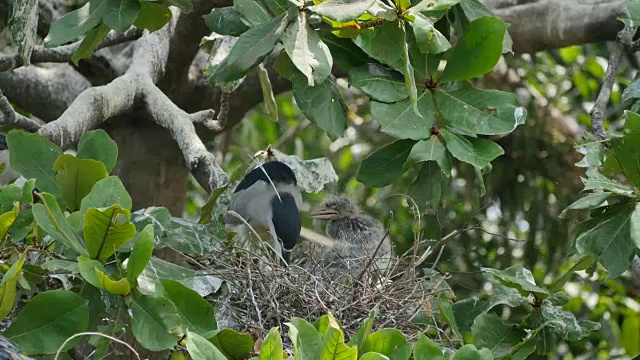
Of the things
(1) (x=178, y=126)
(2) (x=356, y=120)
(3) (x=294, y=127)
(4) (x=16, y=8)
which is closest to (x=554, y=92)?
(2) (x=356, y=120)

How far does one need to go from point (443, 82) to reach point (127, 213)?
97cm

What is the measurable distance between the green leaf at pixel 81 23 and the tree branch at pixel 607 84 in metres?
1.44

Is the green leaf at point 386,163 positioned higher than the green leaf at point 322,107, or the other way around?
the green leaf at point 322,107

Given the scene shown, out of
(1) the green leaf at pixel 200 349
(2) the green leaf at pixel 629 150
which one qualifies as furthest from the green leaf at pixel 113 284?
(2) the green leaf at pixel 629 150

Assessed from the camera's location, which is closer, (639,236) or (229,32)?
(639,236)

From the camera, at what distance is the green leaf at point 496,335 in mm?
2803

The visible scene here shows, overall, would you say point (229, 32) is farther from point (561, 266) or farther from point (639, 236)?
point (561, 266)

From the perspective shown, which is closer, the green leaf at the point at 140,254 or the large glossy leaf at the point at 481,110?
the green leaf at the point at 140,254

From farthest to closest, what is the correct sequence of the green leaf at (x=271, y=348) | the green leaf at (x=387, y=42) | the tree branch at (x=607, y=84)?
the tree branch at (x=607, y=84) < the green leaf at (x=387, y=42) < the green leaf at (x=271, y=348)

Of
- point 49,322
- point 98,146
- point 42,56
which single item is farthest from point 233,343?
point 42,56

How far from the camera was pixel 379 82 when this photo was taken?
2.73 metres

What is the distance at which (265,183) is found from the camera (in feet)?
10.3

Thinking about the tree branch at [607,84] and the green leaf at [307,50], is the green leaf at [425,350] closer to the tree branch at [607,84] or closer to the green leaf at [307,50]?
the green leaf at [307,50]

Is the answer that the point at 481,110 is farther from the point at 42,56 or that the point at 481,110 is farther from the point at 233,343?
the point at 42,56
